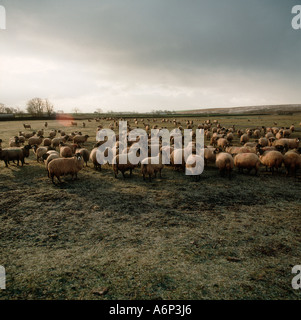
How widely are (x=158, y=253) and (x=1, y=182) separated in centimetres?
1107

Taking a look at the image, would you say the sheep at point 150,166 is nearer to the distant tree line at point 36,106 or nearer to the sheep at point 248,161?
the sheep at point 248,161

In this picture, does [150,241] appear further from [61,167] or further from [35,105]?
[35,105]

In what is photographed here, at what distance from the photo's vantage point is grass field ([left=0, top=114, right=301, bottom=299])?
441 centimetres

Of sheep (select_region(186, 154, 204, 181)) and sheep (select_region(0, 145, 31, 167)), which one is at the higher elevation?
sheep (select_region(0, 145, 31, 167))

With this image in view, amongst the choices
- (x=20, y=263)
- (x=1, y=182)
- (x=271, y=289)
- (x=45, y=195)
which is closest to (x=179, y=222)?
(x=271, y=289)

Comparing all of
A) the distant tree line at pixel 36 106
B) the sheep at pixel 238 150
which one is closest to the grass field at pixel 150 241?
the sheep at pixel 238 150

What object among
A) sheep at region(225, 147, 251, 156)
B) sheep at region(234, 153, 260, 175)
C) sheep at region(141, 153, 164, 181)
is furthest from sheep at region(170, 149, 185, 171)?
sheep at region(225, 147, 251, 156)

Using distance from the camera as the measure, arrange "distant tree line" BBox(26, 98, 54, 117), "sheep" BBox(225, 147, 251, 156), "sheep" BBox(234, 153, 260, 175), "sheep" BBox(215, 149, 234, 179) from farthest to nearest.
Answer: "distant tree line" BBox(26, 98, 54, 117), "sheep" BBox(225, 147, 251, 156), "sheep" BBox(234, 153, 260, 175), "sheep" BBox(215, 149, 234, 179)

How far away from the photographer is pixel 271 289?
4328mm

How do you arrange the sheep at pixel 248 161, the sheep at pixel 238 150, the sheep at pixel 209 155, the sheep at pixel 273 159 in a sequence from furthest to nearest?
the sheep at pixel 238 150 → the sheep at pixel 209 155 → the sheep at pixel 273 159 → the sheep at pixel 248 161

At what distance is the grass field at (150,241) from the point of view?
4.41 meters

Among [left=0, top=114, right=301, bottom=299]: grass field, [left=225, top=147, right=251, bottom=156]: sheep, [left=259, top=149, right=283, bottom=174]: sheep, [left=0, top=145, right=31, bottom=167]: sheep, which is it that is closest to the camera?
[left=0, top=114, right=301, bottom=299]: grass field

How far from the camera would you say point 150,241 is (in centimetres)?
600

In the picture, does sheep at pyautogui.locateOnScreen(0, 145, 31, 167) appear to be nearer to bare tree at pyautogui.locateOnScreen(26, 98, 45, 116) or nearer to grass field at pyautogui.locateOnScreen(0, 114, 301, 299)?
grass field at pyautogui.locateOnScreen(0, 114, 301, 299)
